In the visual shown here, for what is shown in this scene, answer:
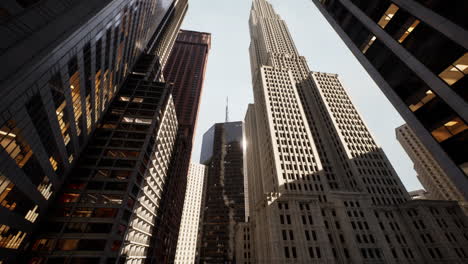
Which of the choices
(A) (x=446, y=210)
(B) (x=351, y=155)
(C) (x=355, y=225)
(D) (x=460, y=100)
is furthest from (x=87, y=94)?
(A) (x=446, y=210)

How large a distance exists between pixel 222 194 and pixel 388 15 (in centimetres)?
12934

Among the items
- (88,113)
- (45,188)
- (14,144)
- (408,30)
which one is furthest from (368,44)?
(45,188)

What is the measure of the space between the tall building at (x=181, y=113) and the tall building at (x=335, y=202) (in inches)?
1276

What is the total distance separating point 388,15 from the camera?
21406 mm

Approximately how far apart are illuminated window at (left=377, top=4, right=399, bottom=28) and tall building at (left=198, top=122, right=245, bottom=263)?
117m

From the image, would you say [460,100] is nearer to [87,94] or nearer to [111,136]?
[87,94]

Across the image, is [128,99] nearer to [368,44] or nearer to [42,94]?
[42,94]

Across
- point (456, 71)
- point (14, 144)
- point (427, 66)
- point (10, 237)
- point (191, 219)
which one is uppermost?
point (191, 219)

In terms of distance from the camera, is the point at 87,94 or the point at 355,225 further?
the point at 355,225

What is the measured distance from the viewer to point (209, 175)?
153875 millimetres

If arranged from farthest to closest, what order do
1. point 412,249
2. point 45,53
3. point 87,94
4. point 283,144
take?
1. point 283,144
2. point 412,249
3. point 87,94
4. point 45,53

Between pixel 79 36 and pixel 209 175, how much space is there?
138254 millimetres

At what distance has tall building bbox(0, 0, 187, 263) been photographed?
18297 millimetres

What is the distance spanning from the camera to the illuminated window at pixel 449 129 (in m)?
14.8
